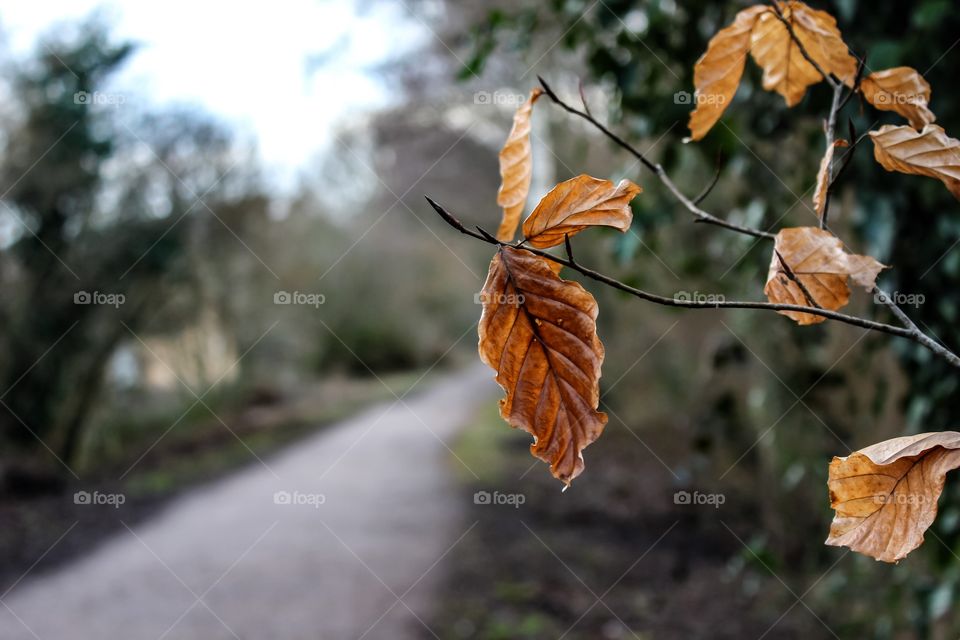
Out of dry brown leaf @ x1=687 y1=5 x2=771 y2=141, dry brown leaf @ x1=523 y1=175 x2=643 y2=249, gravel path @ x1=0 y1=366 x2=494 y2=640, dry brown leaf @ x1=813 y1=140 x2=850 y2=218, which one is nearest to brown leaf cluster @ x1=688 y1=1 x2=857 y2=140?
dry brown leaf @ x1=687 y1=5 x2=771 y2=141

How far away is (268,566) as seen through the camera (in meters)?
5.64

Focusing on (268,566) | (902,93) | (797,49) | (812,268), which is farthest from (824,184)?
(268,566)

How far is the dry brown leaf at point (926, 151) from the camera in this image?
2.36 feet

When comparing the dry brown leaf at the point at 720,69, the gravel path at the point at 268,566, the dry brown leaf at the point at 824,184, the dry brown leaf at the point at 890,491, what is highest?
the dry brown leaf at the point at 720,69

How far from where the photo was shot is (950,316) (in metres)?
1.79

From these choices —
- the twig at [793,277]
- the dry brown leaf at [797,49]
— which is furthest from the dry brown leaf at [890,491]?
the dry brown leaf at [797,49]

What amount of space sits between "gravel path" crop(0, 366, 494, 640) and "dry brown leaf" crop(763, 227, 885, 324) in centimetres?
409

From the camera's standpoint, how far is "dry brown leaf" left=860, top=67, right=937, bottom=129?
2.81 ft

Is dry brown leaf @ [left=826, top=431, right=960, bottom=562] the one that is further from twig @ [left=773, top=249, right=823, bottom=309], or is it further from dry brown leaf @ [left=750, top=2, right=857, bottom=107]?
dry brown leaf @ [left=750, top=2, right=857, bottom=107]

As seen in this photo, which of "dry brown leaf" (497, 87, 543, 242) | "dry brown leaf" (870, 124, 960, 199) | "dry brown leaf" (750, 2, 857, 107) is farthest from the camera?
"dry brown leaf" (750, 2, 857, 107)

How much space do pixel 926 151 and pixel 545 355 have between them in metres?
0.44

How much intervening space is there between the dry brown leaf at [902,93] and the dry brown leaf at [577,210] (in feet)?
1.38

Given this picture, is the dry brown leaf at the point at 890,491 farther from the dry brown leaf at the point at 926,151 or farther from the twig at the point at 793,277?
the dry brown leaf at the point at 926,151

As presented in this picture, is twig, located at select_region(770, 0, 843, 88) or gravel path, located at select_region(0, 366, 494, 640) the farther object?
gravel path, located at select_region(0, 366, 494, 640)
